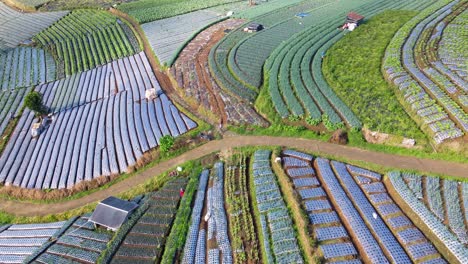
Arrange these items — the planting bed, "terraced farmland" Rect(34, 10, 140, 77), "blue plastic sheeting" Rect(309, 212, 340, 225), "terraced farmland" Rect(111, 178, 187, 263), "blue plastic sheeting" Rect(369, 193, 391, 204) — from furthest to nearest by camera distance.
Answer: "terraced farmland" Rect(34, 10, 140, 77) < "blue plastic sheeting" Rect(369, 193, 391, 204) < "terraced farmland" Rect(111, 178, 187, 263) < "blue plastic sheeting" Rect(309, 212, 340, 225) < the planting bed

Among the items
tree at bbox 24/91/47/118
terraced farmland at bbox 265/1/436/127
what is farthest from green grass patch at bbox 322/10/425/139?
tree at bbox 24/91/47/118

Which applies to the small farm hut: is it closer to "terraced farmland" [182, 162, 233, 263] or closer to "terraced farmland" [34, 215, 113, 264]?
"terraced farmland" [34, 215, 113, 264]

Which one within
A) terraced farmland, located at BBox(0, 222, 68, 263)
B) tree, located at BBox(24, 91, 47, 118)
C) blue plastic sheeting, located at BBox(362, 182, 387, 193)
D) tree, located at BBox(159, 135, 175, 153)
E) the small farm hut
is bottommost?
blue plastic sheeting, located at BBox(362, 182, 387, 193)

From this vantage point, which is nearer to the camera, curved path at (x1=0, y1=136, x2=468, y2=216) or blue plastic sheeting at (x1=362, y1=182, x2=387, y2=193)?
blue plastic sheeting at (x1=362, y1=182, x2=387, y2=193)

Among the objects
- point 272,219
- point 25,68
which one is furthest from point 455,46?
point 25,68

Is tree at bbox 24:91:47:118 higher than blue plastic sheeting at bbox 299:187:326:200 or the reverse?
higher

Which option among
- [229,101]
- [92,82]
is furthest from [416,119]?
[92,82]

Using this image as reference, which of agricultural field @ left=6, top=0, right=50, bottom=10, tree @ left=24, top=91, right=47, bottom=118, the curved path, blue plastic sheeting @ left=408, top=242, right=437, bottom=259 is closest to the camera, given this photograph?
blue plastic sheeting @ left=408, top=242, right=437, bottom=259

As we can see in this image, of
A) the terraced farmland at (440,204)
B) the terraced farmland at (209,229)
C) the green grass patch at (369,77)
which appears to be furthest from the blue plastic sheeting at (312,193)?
the green grass patch at (369,77)

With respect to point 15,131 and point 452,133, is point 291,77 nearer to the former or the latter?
point 452,133
